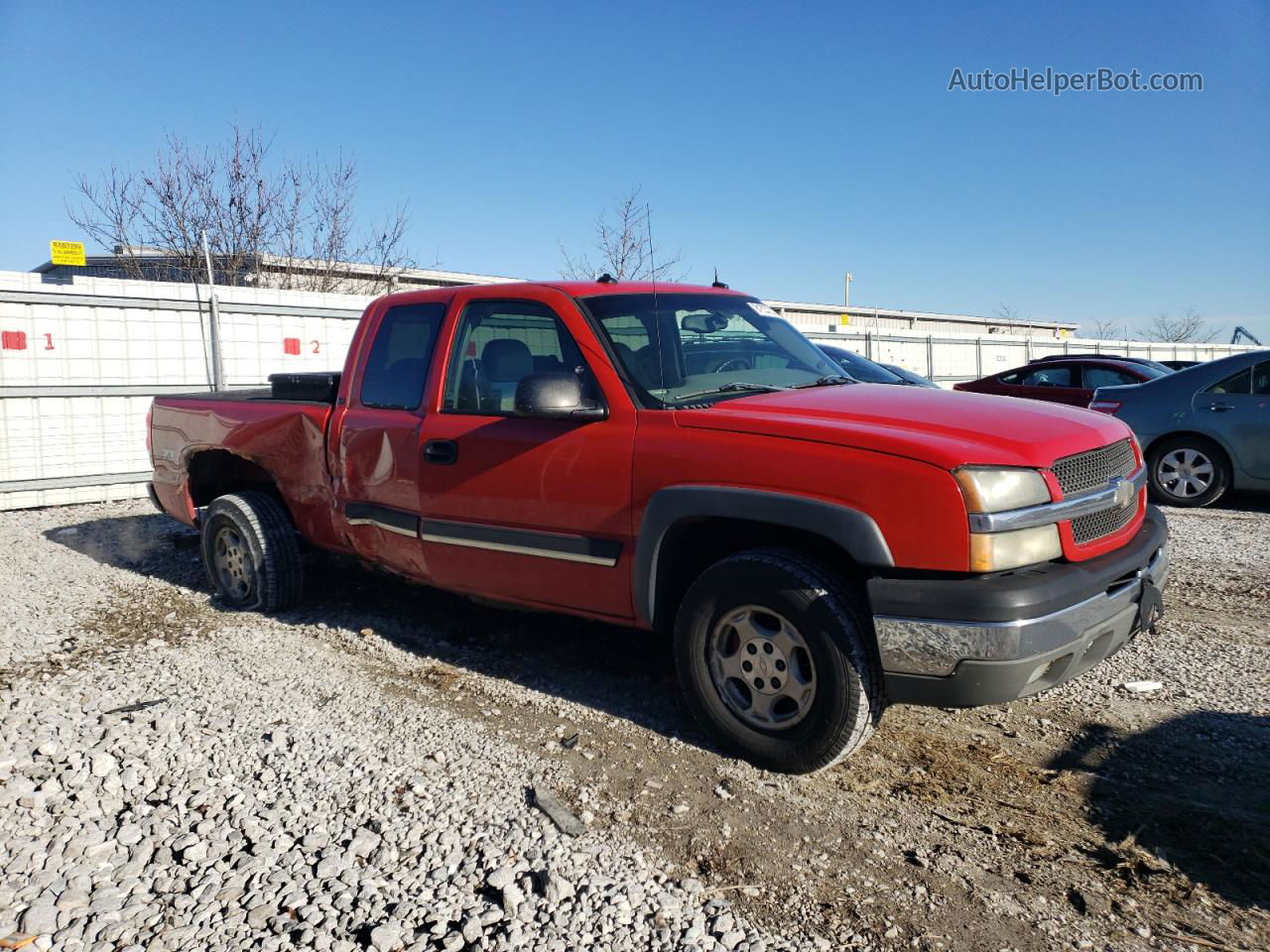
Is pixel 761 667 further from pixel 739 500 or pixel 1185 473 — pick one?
pixel 1185 473

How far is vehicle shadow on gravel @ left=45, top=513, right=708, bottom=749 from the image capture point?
4.45 metres

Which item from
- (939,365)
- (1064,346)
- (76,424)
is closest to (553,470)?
(76,424)

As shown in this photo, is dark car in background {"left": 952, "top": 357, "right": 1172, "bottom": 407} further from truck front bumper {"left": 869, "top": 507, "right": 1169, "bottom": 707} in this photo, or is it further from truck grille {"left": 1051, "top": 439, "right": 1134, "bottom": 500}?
truck front bumper {"left": 869, "top": 507, "right": 1169, "bottom": 707}

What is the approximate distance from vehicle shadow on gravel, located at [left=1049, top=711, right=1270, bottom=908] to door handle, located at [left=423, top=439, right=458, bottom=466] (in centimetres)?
287

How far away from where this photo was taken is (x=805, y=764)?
11.5 feet

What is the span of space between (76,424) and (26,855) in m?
9.01

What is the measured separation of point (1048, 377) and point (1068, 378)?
25cm

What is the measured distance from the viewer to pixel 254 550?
5.83 meters

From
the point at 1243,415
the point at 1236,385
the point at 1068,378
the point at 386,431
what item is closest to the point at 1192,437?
the point at 1243,415

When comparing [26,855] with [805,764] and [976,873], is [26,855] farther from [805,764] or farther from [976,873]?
[976,873]

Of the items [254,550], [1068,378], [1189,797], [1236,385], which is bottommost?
[1189,797]

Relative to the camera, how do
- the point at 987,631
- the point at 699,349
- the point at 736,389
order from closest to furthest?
the point at 987,631, the point at 736,389, the point at 699,349

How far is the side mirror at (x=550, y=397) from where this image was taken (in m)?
3.89

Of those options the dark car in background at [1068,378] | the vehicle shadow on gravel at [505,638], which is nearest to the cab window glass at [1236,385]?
the dark car in background at [1068,378]
